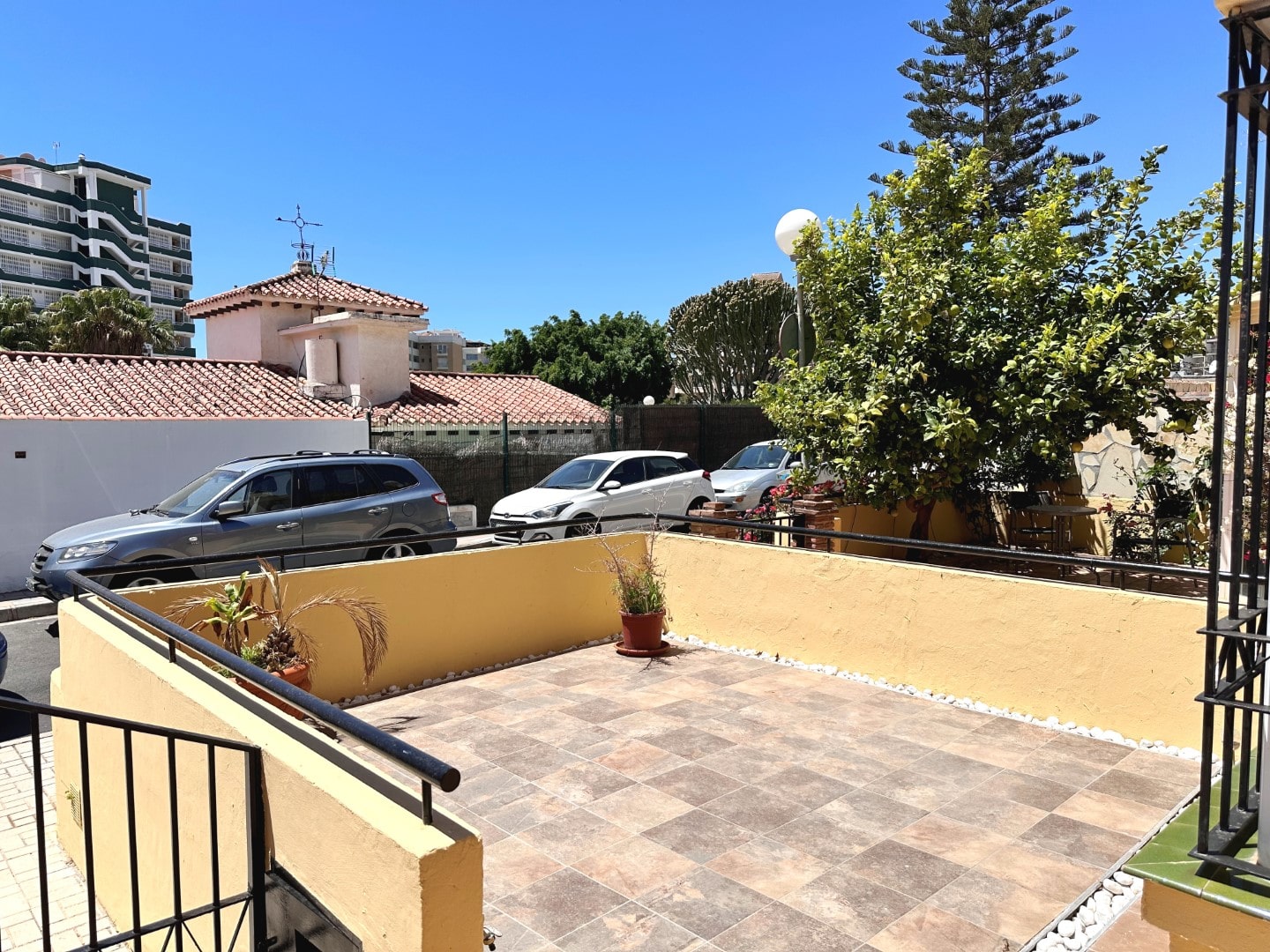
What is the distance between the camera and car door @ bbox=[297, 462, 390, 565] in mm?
10398

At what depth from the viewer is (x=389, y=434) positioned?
53.3ft

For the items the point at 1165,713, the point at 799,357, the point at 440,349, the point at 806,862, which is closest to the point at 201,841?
the point at 806,862

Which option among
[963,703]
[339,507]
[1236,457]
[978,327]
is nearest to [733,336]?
[339,507]

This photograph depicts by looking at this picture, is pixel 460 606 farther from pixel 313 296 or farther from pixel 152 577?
pixel 313 296

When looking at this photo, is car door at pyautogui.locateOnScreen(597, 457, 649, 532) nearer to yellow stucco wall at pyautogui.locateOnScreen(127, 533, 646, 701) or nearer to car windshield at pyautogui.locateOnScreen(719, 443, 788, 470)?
car windshield at pyautogui.locateOnScreen(719, 443, 788, 470)

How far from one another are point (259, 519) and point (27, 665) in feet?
8.54

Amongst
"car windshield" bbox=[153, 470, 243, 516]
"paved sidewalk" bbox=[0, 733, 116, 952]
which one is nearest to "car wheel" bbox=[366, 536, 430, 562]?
"car windshield" bbox=[153, 470, 243, 516]

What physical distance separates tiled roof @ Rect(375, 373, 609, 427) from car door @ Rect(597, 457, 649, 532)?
233 inches

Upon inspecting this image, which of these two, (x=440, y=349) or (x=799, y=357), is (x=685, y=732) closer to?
(x=799, y=357)

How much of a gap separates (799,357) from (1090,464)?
7.10 metres

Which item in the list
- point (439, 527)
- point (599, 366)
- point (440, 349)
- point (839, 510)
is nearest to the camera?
point (839, 510)

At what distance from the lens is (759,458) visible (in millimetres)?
16250

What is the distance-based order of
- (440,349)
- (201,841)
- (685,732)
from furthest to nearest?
(440,349) < (685,732) < (201,841)

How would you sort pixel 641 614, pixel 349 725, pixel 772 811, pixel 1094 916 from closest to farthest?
1. pixel 349 725
2. pixel 1094 916
3. pixel 772 811
4. pixel 641 614
